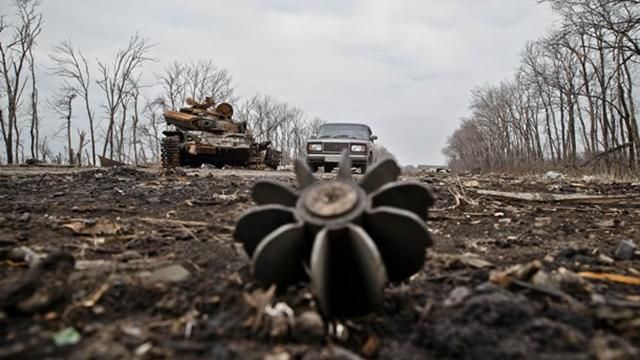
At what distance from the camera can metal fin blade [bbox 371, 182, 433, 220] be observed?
6.73 ft

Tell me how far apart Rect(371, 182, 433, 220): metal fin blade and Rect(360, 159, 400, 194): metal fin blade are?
18 cm

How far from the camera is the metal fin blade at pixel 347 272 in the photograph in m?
1.65

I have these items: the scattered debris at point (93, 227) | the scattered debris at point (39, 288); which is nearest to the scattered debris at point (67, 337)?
the scattered debris at point (39, 288)

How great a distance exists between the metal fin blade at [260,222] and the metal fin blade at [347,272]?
31cm

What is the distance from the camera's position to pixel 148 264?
246cm

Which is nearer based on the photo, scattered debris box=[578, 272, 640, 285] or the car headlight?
scattered debris box=[578, 272, 640, 285]

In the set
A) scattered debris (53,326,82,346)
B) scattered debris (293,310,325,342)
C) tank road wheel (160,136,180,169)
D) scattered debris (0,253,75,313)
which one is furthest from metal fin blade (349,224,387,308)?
tank road wheel (160,136,180,169)

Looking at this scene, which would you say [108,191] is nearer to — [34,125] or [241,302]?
[241,302]

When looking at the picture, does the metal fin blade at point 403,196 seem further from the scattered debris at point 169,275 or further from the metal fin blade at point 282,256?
the scattered debris at point 169,275

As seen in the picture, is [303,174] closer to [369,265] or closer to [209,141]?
[369,265]

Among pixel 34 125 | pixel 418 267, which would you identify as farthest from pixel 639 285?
pixel 34 125

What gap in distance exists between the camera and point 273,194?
230 centimetres

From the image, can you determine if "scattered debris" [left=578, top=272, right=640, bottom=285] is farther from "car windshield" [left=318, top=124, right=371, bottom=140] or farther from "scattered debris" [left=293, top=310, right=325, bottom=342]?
"car windshield" [left=318, top=124, right=371, bottom=140]

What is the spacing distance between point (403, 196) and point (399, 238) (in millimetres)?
301
